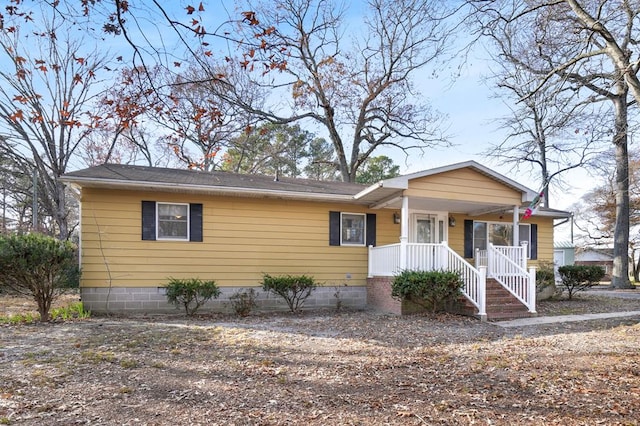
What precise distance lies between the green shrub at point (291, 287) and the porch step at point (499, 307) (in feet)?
12.0

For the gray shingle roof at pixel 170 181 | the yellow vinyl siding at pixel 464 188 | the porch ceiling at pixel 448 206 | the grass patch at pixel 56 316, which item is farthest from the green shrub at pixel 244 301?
the yellow vinyl siding at pixel 464 188

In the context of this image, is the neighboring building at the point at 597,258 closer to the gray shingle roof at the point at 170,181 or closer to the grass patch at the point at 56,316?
the gray shingle roof at the point at 170,181

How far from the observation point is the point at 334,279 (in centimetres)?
1094

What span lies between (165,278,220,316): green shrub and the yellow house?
45cm

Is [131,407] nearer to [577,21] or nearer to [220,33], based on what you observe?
[220,33]

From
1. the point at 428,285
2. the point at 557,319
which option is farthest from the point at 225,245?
the point at 557,319

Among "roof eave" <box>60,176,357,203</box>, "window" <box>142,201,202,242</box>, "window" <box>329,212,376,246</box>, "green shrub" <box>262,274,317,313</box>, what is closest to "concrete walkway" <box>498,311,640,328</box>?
"window" <box>329,212,376,246</box>

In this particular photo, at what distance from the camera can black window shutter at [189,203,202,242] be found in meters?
9.79

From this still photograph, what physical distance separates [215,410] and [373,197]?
7.72 meters

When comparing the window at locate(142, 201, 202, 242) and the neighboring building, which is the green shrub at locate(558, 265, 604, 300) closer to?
the window at locate(142, 201, 202, 242)

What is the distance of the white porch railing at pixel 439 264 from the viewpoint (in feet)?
29.2

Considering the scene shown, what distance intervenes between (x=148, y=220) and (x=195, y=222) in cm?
106

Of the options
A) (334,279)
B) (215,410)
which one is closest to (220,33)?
(215,410)

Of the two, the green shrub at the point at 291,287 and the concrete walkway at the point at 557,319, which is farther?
the green shrub at the point at 291,287
